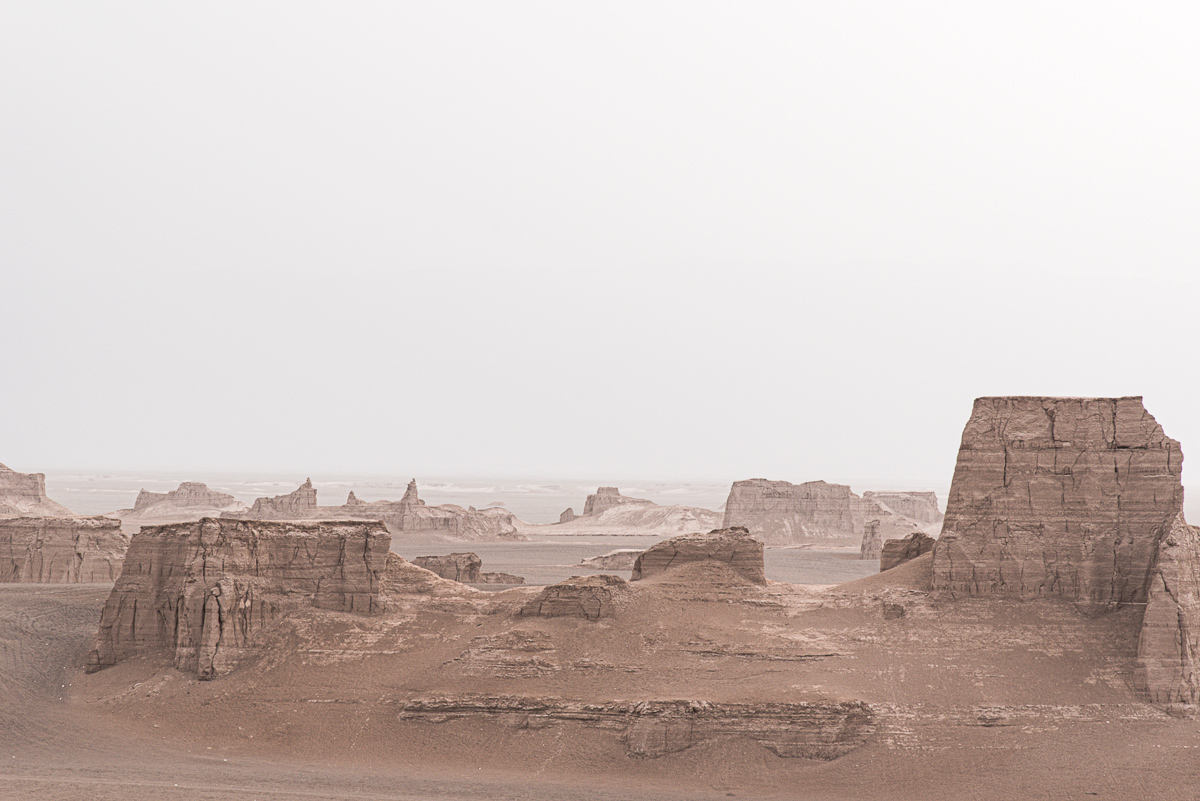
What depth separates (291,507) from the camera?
10088cm

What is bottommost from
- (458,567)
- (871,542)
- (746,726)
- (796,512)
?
(871,542)

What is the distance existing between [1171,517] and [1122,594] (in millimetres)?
2354

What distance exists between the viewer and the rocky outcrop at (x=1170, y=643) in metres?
24.6

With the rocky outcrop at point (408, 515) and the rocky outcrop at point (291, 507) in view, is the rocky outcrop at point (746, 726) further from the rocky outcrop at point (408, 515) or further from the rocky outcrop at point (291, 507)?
the rocky outcrop at point (291, 507)

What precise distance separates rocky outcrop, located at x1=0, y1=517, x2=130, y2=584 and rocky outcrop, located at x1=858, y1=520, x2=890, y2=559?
193 feet

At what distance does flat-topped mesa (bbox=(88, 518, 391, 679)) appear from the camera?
27.7 m

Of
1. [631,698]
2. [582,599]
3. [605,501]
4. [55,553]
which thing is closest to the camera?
[631,698]

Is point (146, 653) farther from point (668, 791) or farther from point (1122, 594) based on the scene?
point (1122, 594)

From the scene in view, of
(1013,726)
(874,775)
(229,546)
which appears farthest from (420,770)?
(1013,726)

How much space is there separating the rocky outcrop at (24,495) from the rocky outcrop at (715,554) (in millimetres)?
59691

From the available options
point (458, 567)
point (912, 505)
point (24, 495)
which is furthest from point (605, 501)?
point (458, 567)

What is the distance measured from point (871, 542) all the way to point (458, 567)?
145ft

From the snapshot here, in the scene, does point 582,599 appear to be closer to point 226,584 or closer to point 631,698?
point 631,698

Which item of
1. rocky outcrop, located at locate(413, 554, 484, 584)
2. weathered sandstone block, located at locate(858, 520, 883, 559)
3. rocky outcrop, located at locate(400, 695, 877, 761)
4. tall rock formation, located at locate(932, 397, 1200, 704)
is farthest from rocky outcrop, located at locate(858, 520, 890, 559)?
rocky outcrop, located at locate(400, 695, 877, 761)
